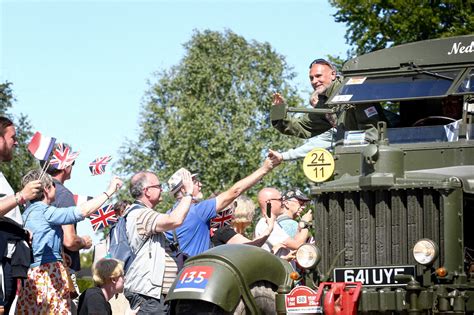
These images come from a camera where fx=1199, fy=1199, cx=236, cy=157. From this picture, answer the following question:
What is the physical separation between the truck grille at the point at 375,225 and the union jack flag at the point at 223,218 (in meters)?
3.53

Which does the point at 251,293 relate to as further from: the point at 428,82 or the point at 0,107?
the point at 0,107

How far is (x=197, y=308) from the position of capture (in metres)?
9.83

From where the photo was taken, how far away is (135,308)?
11398 millimetres

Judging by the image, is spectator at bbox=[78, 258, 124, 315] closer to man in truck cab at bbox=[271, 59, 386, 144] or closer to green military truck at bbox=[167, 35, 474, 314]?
green military truck at bbox=[167, 35, 474, 314]

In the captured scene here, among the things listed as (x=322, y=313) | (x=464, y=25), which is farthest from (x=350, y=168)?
(x=464, y=25)

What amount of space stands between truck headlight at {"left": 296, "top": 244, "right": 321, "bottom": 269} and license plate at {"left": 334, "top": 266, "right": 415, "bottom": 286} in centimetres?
19

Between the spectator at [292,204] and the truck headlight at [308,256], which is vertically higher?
the spectator at [292,204]

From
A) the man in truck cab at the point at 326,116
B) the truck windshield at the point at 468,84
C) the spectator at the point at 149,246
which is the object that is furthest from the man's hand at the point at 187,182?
the truck windshield at the point at 468,84

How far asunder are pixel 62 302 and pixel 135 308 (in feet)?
3.55

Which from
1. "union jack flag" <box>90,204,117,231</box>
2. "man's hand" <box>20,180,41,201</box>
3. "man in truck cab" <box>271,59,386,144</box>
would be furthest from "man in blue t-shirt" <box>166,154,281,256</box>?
"union jack flag" <box>90,204,117,231</box>

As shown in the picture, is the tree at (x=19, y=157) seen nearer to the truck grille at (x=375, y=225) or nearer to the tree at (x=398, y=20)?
the tree at (x=398, y=20)

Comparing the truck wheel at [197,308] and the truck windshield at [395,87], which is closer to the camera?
the truck wheel at [197,308]

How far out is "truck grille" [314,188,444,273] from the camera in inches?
374

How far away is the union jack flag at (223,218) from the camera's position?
1352 cm
